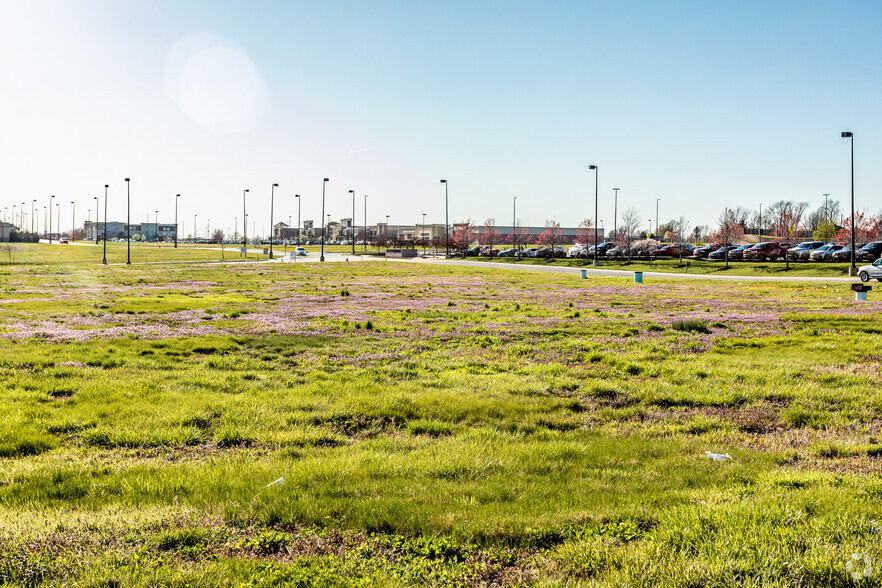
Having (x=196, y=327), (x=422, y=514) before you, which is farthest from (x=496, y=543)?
(x=196, y=327)

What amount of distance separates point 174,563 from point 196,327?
44.5 ft

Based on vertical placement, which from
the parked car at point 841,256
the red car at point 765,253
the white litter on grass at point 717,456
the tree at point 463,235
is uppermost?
the tree at point 463,235

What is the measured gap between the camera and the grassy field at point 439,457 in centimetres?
456

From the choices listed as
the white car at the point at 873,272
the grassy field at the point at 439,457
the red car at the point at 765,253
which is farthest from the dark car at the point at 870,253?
the grassy field at the point at 439,457

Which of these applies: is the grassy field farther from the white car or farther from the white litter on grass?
the white car

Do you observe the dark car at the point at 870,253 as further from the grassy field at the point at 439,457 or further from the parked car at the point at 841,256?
the grassy field at the point at 439,457

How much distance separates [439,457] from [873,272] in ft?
125

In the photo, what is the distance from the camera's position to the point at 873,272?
35719mm

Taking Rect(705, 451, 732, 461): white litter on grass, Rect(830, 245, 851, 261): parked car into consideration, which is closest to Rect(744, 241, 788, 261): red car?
Rect(830, 245, 851, 261): parked car

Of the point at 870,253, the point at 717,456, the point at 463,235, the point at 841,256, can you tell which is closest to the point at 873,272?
the point at 841,256

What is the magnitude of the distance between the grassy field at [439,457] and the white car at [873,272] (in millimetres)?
24167

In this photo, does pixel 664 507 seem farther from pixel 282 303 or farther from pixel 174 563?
pixel 282 303

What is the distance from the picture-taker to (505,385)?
10.5 m

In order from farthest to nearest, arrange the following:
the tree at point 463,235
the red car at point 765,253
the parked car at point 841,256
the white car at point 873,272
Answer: the tree at point 463,235 → the red car at point 765,253 → the parked car at point 841,256 → the white car at point 873,272
